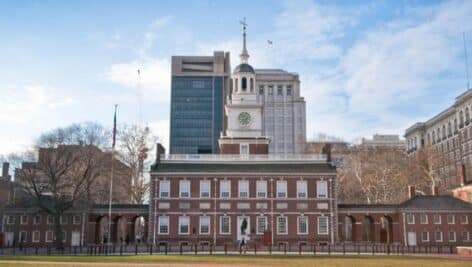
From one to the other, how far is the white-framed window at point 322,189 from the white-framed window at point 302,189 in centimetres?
124

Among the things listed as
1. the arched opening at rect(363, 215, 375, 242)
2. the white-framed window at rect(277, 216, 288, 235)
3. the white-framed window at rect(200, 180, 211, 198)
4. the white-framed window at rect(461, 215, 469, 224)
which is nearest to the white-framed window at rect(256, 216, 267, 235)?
the white-framed window at rect(277, 216, 288, 235)

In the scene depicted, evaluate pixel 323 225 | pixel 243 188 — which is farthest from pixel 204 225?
pixel 323 225

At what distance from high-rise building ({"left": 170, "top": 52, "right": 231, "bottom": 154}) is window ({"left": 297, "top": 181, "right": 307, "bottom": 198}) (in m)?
100

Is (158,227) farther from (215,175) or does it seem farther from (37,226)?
(37,226)

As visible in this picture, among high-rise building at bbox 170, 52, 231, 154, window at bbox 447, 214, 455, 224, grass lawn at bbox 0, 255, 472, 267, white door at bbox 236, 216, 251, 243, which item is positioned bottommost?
grass lawn at bbox 0, 255, 472, 267

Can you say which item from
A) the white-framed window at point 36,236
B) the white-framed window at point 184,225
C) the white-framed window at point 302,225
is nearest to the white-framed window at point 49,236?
the white-framed window at point 36,236

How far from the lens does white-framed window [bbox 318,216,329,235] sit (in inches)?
2158

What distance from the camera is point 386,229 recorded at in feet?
200

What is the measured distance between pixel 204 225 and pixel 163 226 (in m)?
4.20

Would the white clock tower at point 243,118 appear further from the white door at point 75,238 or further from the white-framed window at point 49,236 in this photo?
the white-framed window at point 49,236

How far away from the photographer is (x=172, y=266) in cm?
2617

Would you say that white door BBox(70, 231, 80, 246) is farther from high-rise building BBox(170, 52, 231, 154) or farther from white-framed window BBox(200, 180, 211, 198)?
high-rise building BBox(170, 52, 231, 154)

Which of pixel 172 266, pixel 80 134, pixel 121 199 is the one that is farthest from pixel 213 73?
pixel 172 266

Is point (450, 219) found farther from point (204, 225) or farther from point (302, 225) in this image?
point (204, 225)
